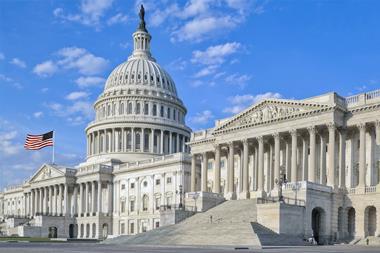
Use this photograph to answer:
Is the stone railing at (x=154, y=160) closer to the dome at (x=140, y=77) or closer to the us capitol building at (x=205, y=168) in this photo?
the us capitol building at (x=205, y=168)

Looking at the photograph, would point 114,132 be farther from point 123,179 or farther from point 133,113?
point 123,179

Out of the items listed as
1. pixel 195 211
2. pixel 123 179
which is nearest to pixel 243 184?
pixel 195 211

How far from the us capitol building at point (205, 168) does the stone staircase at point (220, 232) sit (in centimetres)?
223

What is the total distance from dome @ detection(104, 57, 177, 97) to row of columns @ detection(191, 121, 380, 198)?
6485 centimetres

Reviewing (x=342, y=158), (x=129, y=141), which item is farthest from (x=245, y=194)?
(x=129, y=141)

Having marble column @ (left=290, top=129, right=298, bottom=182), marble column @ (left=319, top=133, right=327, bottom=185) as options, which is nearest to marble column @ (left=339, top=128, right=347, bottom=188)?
marble column @ (left=319, top=133, right=327, bottom=185)

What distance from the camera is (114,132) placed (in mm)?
154750

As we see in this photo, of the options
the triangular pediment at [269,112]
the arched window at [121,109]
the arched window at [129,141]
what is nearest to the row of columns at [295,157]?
the triangular pediment at [269,112]

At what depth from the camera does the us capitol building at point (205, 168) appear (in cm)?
7806

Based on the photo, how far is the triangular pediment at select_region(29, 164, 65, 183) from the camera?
14675cm

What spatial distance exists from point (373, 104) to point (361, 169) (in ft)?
27.1

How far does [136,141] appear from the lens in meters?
153

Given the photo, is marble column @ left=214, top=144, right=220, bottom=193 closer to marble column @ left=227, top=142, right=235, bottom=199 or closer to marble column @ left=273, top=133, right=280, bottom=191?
marble column @ left=227, top=142, right=235, bottom=199

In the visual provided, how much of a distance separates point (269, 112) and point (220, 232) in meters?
26.1
